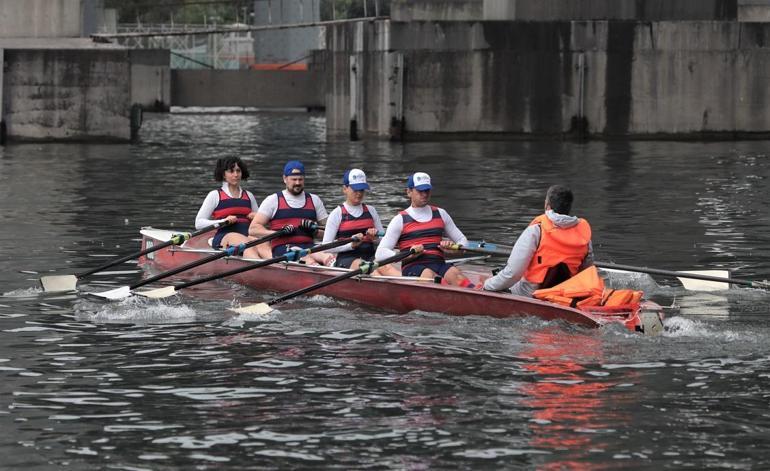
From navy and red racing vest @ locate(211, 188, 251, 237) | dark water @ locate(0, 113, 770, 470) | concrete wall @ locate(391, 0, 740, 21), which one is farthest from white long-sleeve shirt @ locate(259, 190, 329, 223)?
concrete wall @ locate(391, 0, 740, 21)

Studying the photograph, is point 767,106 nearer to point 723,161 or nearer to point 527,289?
point 723,161

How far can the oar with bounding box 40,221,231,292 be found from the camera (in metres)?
17.6

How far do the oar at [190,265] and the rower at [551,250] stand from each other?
161 inches

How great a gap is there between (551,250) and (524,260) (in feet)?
0.94

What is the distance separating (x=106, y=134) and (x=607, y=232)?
24.8m

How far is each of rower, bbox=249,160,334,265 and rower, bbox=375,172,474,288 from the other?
2205 mm

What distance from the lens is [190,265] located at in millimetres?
17953

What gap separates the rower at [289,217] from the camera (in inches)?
732

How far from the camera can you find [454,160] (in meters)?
38.7

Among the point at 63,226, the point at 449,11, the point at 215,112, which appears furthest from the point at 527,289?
the point at 215,112

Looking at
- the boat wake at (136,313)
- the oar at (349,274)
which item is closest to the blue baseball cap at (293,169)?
the oar at (349,274)

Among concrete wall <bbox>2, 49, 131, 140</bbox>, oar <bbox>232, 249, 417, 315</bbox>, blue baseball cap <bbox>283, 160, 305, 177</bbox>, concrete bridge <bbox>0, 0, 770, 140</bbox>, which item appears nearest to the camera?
oar <bbox>232, 249, 417, 315</bbox>

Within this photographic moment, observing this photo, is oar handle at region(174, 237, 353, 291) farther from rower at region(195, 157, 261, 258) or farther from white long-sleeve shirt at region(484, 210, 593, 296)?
white long-sleeve shirt at region(484, 210, 593, 296)

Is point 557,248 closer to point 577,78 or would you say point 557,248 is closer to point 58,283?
point 58,283
